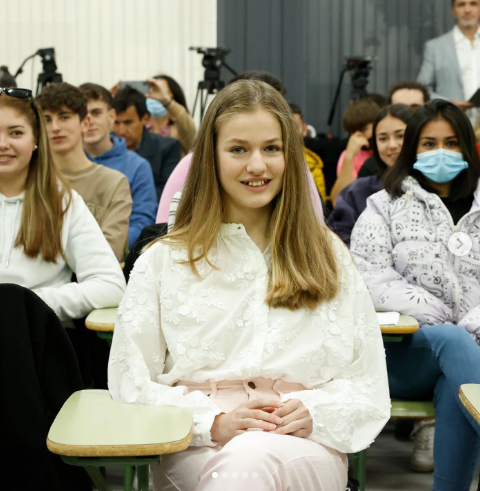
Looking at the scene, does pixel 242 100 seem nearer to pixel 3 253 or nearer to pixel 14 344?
pixel 14 344

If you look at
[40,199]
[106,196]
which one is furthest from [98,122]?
[40,199]

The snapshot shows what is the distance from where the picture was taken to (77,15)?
19.5ft

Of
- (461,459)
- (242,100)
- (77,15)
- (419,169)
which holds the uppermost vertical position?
(77,15)

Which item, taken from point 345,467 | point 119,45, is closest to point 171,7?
point 119,45

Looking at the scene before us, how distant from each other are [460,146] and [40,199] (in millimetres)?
1346

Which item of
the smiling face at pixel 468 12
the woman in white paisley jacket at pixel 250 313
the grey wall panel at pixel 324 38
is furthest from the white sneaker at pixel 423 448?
the grey wall panel at pixel 324 38

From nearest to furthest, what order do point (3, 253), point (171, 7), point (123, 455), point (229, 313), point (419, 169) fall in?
1. point (123, 455)
2. point (229, 313)
3. point (3, 253)
4. point (419, 169)
5. point (171, 7)

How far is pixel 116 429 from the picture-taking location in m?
1.26

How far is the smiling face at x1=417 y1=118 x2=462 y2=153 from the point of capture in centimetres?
245

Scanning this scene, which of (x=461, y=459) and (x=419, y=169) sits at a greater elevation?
(x=419, y=169)

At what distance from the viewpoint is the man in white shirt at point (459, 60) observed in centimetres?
481

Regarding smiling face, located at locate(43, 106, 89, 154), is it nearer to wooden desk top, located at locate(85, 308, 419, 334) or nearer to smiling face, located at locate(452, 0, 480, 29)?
wooden desk top, located at locate(85, 308, 419, 334)

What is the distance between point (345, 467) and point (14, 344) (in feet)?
2.34

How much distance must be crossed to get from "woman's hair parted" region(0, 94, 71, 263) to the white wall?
3.63 m
